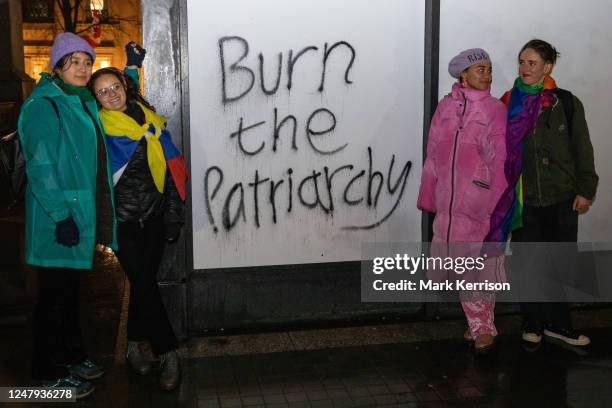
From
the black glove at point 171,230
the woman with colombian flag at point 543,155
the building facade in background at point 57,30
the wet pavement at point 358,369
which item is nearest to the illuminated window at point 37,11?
the building facade in background at point 57,30

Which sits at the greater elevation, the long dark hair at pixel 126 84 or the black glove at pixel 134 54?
the black glove at pixel 134 54

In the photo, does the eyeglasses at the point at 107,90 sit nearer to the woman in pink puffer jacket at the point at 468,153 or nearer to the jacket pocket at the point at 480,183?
the woman in pink puffer jacket at the point at 468,153

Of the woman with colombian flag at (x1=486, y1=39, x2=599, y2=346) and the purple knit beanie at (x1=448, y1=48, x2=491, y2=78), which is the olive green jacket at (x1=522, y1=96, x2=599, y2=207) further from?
the purple knit beanie at (x1=448, y1=48, x2=491, y2=78)

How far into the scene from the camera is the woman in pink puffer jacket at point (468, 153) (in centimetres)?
451

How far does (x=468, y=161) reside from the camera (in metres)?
4.52

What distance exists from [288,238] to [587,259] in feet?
8.25

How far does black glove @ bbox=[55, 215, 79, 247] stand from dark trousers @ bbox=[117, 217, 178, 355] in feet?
1.32

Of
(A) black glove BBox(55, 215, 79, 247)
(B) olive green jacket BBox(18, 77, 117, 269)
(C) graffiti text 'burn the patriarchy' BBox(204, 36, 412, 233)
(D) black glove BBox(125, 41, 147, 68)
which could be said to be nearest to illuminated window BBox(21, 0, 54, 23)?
(C) graffiti text 'burn the patriarchy' BBox(204, 36, 412, 233)

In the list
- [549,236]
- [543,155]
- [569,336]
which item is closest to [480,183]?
[543,155]

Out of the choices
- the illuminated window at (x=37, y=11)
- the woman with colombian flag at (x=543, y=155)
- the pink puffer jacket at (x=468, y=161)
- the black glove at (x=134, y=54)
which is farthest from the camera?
the illuminated window at (x=37, y=11)

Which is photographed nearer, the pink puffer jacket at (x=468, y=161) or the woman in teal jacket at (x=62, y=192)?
the woman in teal jacket at (x=62, y=192)

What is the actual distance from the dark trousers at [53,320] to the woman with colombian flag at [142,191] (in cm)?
35

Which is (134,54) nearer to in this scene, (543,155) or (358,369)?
(358,369)

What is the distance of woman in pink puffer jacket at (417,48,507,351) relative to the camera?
4508 mm
